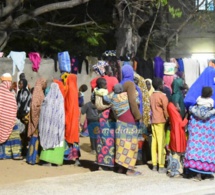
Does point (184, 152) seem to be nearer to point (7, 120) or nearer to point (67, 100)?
point (67, 100)

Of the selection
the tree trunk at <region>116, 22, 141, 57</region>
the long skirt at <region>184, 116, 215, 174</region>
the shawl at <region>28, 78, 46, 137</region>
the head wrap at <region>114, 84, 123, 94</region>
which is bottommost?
the long skirt at <region>184, 116, 215, 174</region>

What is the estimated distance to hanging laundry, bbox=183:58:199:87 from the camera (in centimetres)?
1703

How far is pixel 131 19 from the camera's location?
20094 mm

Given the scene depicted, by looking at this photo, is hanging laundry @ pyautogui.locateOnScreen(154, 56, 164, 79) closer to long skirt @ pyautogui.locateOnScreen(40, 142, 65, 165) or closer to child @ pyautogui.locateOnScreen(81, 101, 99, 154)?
child @ pyautogui.locateOnScreen(81, 101, 99, 154)

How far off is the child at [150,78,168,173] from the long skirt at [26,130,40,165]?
2.24 m

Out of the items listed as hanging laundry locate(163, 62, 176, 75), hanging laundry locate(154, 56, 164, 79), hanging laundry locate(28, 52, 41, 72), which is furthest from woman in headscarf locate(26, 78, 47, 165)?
hanging laundry locate(154, 56, 164, 79)

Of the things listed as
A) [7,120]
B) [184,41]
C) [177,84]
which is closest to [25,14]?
[7,120]

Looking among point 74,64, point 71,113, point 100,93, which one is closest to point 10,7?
point 74,64

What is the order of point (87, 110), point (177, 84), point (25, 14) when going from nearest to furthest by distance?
point (177, 84) < point (87, 110) < point (25, 14)

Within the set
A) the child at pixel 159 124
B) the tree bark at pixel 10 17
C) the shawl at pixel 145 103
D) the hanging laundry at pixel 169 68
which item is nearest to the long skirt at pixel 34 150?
the shawl at pixel 145 103

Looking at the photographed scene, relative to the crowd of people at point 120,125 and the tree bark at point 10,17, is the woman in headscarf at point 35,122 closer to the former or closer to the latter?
the crowd of people at point 120,125

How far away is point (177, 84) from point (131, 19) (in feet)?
32.3

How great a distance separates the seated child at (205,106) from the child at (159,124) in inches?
34.2

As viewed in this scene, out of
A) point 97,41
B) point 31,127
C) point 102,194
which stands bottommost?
point 102,194
